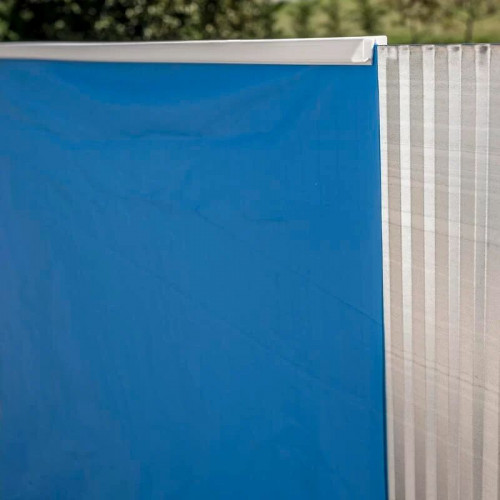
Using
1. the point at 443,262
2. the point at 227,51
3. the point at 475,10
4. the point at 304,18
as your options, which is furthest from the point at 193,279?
the point at 304,18

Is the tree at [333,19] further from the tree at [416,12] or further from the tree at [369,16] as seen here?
the tree at [416,12]

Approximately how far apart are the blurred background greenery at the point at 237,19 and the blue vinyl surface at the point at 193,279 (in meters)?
7.57

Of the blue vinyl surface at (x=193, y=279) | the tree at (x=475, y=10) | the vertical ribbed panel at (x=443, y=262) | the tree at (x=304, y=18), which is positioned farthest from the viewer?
the tree at (x=304, y=18)

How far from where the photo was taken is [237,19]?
11414mm

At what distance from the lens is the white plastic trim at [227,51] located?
2020 millimetres

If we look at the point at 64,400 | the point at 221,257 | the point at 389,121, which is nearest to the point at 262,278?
the point at 221,257

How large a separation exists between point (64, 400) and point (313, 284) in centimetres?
151

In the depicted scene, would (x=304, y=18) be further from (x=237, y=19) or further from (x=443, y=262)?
(x=443, y=262)

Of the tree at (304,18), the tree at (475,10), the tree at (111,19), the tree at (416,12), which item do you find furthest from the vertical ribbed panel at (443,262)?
the tree at (304,18)

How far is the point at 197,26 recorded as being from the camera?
1117 centimetres

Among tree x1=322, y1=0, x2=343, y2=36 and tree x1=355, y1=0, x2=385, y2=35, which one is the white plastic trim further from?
tree x1=322, y1=0, x2=343, y2=36

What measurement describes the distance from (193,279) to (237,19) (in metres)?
9.19

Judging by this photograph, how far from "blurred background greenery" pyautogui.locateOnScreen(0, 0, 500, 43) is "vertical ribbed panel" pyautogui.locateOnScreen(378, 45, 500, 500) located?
891 cm

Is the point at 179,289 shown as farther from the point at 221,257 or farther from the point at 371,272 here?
the point at 371,272
